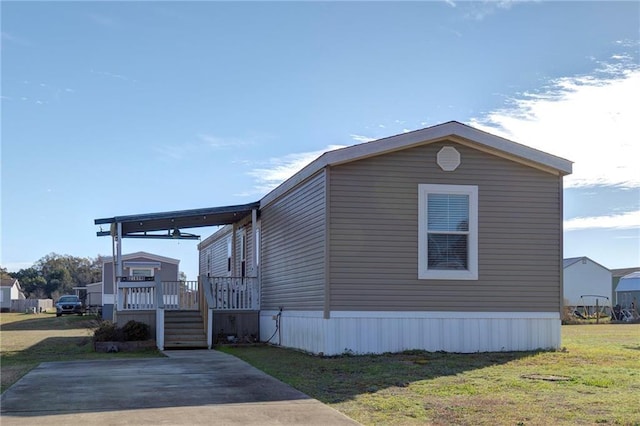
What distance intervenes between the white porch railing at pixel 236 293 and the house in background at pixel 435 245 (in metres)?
4.38

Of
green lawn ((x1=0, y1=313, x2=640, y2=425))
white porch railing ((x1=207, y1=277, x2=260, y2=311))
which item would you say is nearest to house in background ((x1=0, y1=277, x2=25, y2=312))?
white porch railing ((x1=207, y1=277, x2=260, y2=311))

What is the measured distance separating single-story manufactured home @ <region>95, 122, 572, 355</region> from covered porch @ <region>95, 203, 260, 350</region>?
3917mm

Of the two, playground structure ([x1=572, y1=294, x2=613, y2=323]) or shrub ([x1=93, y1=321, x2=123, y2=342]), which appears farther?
playground structure ([x1=572, y1=294, x2=613, y2=323])

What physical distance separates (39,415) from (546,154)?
10235 millimetres

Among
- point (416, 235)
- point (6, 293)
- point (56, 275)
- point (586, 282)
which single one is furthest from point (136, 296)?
point (56, 275)

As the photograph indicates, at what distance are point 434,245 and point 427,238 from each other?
202mm

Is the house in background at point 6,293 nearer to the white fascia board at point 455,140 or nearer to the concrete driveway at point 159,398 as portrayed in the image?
the concrete driveway at point 159,398

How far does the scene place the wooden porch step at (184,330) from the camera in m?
17.2

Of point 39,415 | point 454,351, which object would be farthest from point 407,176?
point 39,415

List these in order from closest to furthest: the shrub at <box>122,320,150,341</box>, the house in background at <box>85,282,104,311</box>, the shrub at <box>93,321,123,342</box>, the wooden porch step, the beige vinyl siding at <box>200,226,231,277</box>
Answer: the shrub at <box>93,321,123,342</box>
the shrub at <box>122,320,150,341</box>
the wooden porch step
the beige vinyl siding at <box>200,226,231,277</box>
the house in background at <box>85,282,104,311</box>

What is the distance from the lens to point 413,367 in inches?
450

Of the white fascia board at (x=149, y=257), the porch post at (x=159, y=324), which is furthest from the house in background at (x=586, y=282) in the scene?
the porch post at (x=159, y=324)

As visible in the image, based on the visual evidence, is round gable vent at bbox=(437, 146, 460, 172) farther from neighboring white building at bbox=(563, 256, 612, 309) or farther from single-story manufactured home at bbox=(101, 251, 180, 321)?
neighboring white building at bbox=(563, 256, 612, 309)

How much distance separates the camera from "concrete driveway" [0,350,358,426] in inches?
295
